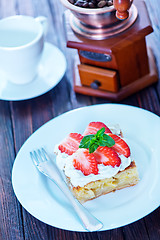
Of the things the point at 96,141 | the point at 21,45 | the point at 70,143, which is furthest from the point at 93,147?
the point at 21,45

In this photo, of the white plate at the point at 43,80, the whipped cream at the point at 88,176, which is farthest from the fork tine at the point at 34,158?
the white plate at the point at 43,80

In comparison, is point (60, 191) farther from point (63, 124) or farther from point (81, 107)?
point (81, 107)

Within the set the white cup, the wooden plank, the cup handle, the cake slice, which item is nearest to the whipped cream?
the cake slice

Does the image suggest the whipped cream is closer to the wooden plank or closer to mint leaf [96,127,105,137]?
mint leaf [96,127,105,137]

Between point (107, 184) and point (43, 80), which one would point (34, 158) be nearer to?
point (107, 184)

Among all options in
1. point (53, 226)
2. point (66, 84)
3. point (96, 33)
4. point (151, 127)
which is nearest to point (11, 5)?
point (66, 84)

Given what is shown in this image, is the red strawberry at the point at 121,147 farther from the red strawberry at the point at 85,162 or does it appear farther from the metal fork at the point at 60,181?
the metal fork at the point at 60,181
